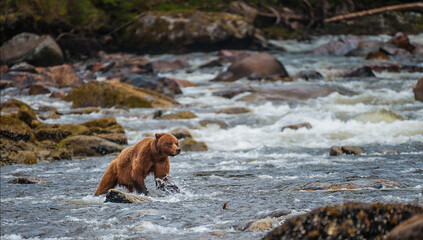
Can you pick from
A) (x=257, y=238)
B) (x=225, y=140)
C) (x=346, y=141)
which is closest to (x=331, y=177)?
(x=257, y=238)

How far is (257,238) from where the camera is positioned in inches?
166

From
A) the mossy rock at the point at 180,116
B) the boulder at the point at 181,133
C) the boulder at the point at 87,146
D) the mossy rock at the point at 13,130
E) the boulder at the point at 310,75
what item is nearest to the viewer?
the boulder at the point at 87,146

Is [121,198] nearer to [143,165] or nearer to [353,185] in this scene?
[143,165]

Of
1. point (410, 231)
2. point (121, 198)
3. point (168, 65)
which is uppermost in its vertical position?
point (410, 231)

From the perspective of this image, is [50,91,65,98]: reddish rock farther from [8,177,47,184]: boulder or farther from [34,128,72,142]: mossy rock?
[8,177,47,184]: boulder

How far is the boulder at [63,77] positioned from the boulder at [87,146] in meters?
10.3

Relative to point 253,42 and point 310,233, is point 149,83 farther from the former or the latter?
point 310,233

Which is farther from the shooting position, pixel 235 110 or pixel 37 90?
pixel 37 90

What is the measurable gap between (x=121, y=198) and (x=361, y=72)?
16144 mm

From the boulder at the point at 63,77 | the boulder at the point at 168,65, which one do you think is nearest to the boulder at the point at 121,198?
the boulder at the point at 63,77

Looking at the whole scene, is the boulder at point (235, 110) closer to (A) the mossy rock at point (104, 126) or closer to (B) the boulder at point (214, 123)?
(B) the boulder at point (214, 123)

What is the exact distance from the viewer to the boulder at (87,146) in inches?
424

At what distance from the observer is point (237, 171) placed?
27.7ft

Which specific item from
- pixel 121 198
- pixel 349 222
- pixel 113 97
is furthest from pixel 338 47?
pixel 349 222
